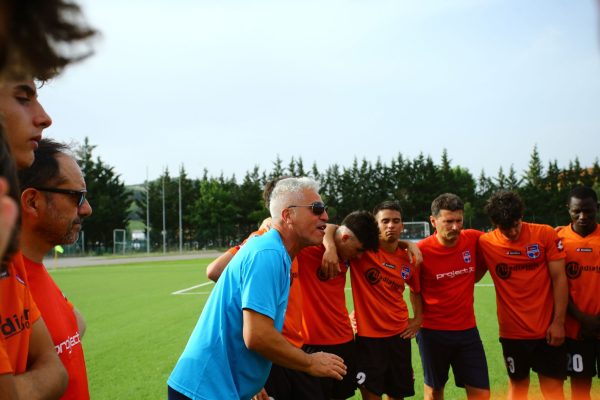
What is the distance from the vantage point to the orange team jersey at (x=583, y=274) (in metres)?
Answer: 5.48

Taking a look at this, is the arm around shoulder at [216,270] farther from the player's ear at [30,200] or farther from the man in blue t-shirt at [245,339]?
the player's ear at [30,200]

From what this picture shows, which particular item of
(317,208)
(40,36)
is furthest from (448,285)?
(40,36)

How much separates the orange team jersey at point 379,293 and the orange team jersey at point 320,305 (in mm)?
222

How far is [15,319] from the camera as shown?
1.83m

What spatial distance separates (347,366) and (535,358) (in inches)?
84.8

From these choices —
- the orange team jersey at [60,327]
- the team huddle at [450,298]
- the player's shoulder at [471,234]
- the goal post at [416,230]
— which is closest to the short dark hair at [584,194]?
the team huddle at [450,298]

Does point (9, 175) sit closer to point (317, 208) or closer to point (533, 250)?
point (317, 208)

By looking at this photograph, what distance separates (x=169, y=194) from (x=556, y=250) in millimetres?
75029

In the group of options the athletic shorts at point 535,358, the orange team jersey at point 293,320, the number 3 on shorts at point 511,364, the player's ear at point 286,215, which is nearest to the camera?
the player's ear at point 286,215

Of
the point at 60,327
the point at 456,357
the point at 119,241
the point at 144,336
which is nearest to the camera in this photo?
the point at 60,327

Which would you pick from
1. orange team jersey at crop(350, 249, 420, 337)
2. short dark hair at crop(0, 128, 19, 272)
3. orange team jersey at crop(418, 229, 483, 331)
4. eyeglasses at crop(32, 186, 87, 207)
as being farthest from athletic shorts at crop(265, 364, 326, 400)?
short dark hair at crop(0, 128, 19, 272)

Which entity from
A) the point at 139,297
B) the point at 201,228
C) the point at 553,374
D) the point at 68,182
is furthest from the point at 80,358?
the point at 201,228

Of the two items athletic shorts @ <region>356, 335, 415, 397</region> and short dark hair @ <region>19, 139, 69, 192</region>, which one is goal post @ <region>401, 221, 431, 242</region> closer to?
athletic shorts @ <region>356, 335, 415, 397</region>

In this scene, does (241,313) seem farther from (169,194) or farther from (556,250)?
(169,194)
